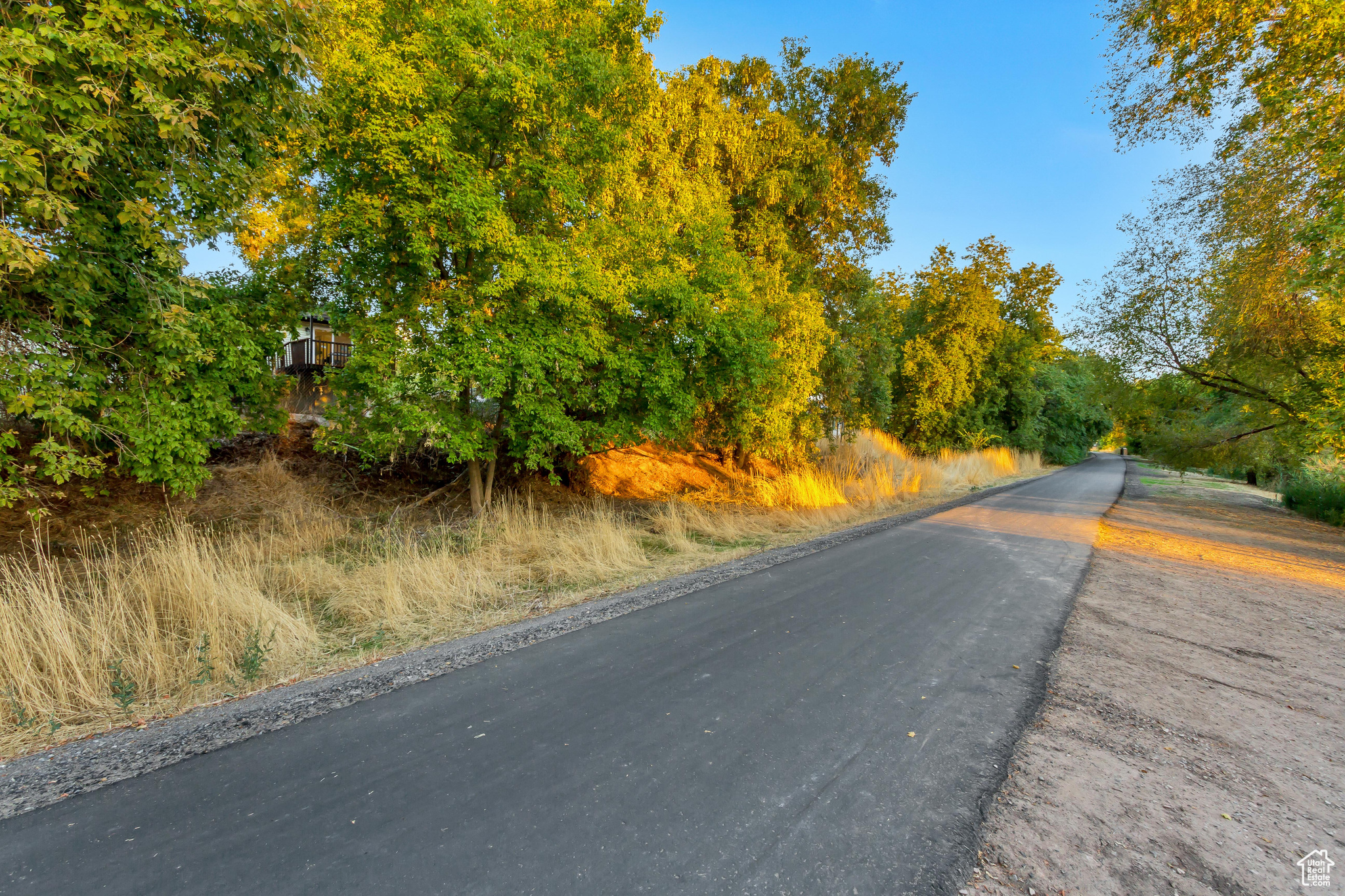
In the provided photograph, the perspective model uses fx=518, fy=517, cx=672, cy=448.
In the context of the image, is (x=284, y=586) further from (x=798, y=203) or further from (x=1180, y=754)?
(x=798, y=203)

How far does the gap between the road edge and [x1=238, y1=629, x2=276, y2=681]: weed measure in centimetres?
36

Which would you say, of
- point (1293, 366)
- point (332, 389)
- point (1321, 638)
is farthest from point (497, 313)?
point (1293, 366)

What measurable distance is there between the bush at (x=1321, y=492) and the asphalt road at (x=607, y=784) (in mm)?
14895

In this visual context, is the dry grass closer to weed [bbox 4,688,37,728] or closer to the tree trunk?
weed [bbox 4,688,37,728]

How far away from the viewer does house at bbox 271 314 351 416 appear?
8.09 meters

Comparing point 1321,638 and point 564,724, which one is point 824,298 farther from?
point 564,724

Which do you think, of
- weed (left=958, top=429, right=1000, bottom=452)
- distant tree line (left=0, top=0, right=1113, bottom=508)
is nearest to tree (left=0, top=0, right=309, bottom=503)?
distant tree line (left=0, top=0, right=1113, bottom=508)

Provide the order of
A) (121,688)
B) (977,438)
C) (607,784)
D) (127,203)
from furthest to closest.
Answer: (977,438) → (127,203) → (121,688) → (607,784)

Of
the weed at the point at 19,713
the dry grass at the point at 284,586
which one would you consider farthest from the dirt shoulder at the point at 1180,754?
the weed at the point at 19,713

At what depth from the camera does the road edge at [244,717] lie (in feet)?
8.42

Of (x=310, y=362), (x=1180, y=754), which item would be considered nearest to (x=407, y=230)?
(x=1180, y=754)

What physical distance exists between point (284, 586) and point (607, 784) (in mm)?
5446

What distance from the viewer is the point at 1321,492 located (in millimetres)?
13438

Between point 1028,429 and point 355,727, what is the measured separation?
35338 millimetres
